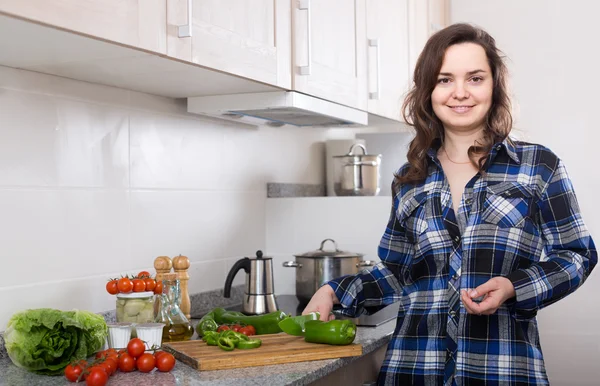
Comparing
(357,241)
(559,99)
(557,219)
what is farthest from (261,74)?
(559,99)

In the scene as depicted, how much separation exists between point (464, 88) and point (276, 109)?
22.6 inches

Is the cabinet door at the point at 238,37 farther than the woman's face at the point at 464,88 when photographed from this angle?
No

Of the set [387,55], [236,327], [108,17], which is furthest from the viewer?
[387,55]

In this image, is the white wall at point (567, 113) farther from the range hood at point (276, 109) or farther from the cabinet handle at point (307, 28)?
the cabinet handle at point (307, 28)

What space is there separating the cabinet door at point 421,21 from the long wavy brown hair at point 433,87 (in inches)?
44.2

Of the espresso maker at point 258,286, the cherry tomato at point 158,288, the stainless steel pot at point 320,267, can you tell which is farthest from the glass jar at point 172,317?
the stainless steel pot at point 320,267

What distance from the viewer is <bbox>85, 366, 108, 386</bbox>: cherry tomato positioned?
1299 mm

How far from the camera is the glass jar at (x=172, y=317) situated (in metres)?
1.73

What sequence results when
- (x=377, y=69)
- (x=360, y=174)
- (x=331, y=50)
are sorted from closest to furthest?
(x=331, y=50) < (x=377, y=69) < (x=360, y=174)

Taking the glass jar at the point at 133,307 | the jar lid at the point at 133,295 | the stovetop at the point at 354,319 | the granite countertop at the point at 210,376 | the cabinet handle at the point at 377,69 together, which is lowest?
the granite countertop at the point at 210,376

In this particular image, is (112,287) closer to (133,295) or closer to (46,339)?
(133,295)

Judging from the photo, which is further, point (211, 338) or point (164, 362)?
point (211, 338)

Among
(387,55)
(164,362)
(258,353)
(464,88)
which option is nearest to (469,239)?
(464,88)

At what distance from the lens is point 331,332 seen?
1632 millimetres
